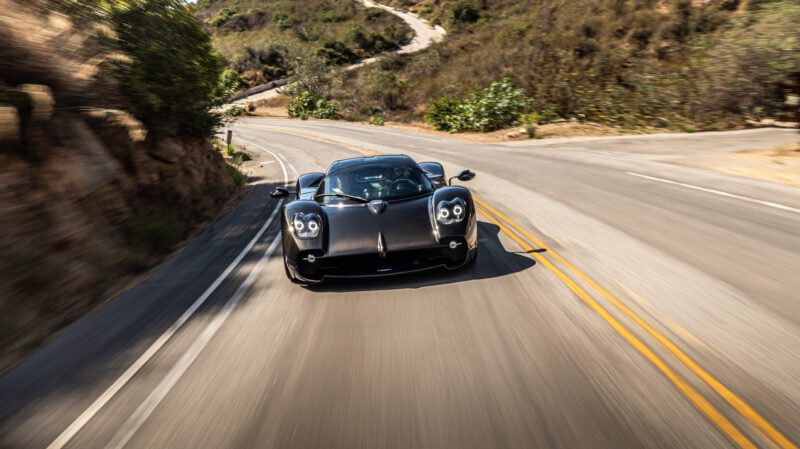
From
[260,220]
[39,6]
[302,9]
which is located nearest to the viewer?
[39,6]

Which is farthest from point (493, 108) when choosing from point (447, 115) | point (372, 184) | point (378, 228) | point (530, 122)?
point (378, 228)

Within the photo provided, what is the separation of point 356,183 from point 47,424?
433 cm

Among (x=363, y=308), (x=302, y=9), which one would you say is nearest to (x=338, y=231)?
(x=363, y=308)

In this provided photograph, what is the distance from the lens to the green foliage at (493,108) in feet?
93.7

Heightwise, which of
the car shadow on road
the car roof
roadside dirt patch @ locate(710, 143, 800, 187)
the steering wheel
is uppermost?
the car roof

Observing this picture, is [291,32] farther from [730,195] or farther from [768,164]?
[730,195]

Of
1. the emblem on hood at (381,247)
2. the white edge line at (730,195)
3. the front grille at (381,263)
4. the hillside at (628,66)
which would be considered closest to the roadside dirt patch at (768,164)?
the white edge line at (730,195)

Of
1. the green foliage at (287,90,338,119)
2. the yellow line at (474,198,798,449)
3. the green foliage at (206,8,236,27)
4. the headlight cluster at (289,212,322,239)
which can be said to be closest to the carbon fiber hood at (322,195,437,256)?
the headlight cluster at (289,212,322,239)

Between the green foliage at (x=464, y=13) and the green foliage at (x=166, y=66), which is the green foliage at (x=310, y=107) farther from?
the green foliage at (x=166, y=66)

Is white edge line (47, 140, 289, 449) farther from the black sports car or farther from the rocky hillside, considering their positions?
the rocky hillside

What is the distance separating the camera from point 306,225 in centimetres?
612

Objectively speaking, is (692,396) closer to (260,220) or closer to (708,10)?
(260,220)

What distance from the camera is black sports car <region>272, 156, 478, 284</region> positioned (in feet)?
18.9

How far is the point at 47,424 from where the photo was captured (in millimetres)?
3662
